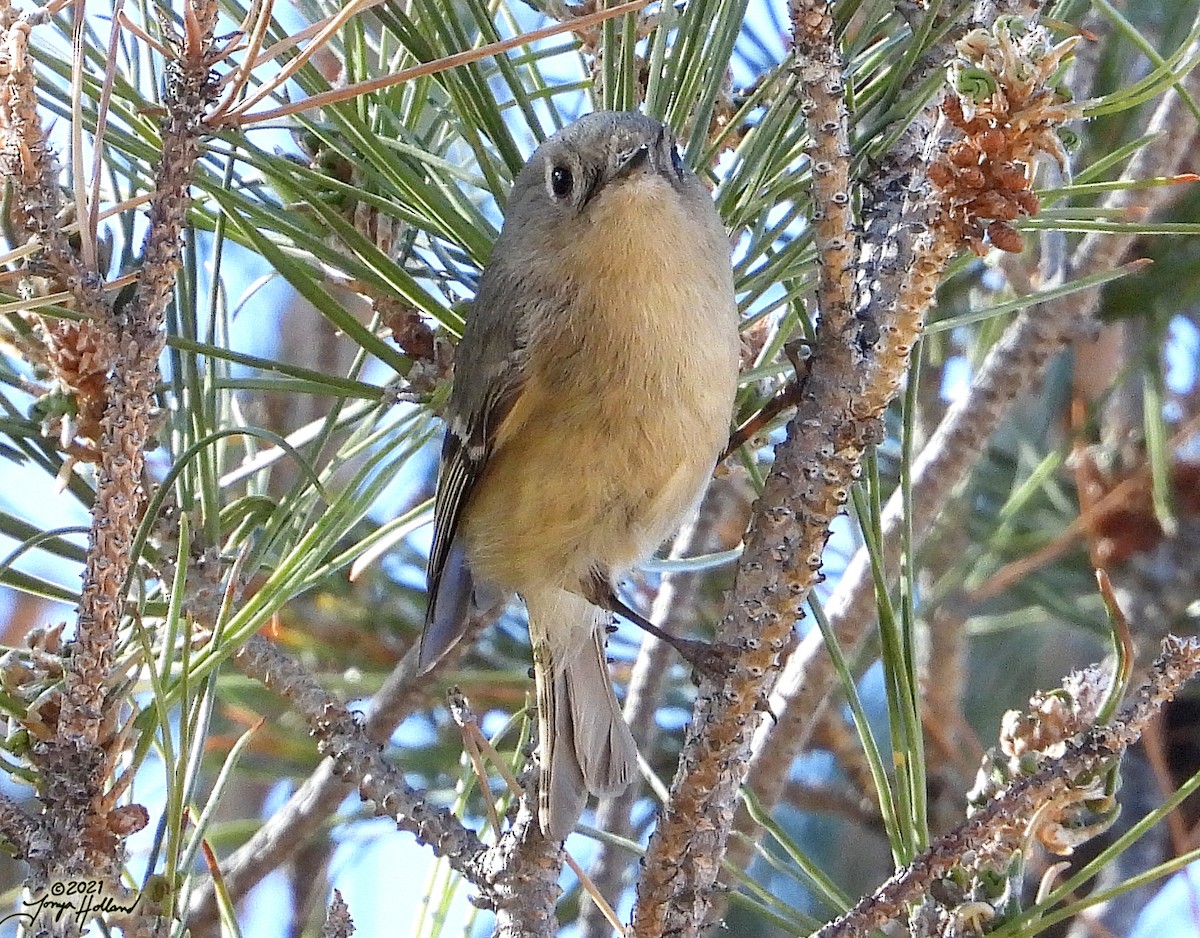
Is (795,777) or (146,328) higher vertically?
(146,328)

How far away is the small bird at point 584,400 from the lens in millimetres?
985

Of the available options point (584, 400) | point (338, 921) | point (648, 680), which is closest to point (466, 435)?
point (584, 400)

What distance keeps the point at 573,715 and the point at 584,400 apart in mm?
264

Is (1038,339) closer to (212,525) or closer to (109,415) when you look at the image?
(212,525)

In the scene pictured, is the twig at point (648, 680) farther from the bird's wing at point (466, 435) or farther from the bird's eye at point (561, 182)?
the bird's eye at point (561, 182)

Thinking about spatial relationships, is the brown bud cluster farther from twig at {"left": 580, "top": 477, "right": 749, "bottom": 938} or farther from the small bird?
twig at {"left": 580, "top": 477, "right": 749, "bottom": 938}

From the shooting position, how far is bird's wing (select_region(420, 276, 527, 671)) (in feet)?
3.52

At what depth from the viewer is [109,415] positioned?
620mm

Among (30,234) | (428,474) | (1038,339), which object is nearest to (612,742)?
(1038,339)

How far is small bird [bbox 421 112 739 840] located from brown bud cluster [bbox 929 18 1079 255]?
0.34 meters

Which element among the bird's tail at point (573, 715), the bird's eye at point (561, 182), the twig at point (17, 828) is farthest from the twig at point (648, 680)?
the twig at point (17, 828)

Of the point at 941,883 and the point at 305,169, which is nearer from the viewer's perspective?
the point at 941,883

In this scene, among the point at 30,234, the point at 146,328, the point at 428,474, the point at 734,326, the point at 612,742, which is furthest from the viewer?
the point at 428,474

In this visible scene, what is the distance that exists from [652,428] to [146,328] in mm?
482
